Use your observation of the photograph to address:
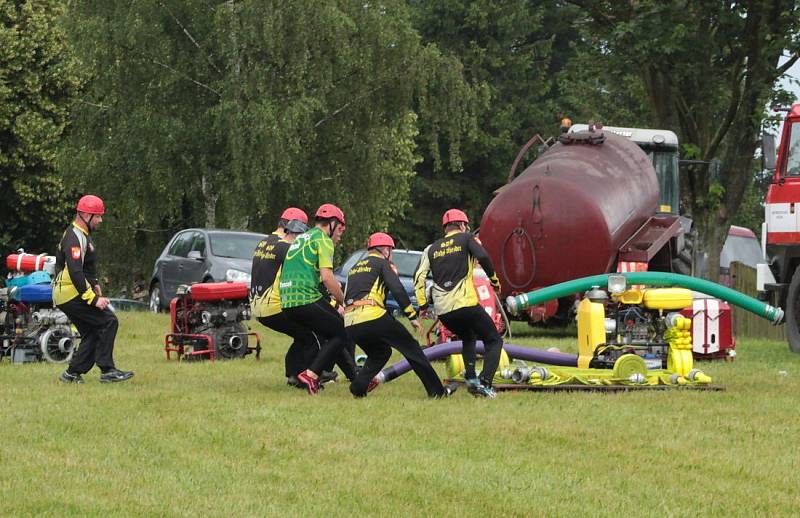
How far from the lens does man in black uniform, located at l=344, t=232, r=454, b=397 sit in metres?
13.9

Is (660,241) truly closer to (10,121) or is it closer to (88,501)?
(88,501)

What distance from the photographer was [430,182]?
59.6 metres

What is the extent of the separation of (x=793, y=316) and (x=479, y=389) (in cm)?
759

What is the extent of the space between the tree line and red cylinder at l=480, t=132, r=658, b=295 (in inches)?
255

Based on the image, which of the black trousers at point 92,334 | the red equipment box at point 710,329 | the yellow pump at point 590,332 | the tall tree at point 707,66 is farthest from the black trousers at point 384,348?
the tall tree at point 707,66

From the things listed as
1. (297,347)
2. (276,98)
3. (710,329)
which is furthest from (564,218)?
(276,98)

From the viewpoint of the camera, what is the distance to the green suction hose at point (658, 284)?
52.8ft

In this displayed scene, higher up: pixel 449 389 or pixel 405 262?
pixel 449 389

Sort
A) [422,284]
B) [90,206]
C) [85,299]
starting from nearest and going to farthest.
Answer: [422,284] → [85,299] → [90,206]

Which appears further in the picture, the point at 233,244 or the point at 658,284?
the point at 233,244

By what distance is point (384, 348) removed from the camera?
14180 millimetres

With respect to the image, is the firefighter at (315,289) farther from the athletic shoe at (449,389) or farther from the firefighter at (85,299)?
the firefighter at (85,299)

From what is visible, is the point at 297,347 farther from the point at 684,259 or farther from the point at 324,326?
the point at 684,259

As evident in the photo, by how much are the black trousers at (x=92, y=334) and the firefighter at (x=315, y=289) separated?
2.00 metres
